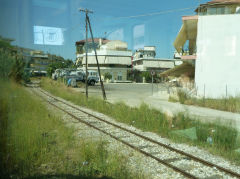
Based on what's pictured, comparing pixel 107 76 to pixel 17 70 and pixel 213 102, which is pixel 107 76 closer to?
pixel 213 102

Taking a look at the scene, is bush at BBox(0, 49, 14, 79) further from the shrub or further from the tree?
the shrub

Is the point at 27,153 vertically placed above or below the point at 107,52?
below

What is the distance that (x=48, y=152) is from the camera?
5.24 metres

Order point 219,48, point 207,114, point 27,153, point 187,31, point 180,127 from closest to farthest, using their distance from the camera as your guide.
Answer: point 27,153 < point 180,127 < point 207,114 < point 219,48 < point 187,31

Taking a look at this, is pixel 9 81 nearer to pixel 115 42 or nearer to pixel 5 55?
pixel 5 55

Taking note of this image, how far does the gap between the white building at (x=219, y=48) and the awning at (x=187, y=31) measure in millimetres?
402

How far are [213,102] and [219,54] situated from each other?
10.7ft

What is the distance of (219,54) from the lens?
11.9m

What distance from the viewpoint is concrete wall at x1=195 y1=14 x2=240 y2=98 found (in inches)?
465

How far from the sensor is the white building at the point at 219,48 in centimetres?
1184

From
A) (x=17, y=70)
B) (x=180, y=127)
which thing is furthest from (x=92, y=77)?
(x=17, y=70)

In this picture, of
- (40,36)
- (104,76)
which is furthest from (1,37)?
(104,76)

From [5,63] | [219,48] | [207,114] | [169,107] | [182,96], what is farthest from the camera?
[182,96]

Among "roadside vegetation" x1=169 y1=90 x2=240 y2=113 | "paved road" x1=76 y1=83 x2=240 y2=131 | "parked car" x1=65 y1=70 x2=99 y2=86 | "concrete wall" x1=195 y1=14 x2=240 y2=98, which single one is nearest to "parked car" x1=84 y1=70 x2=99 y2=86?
"parked car" x1=65 y1=70 x2=99 y2=86
